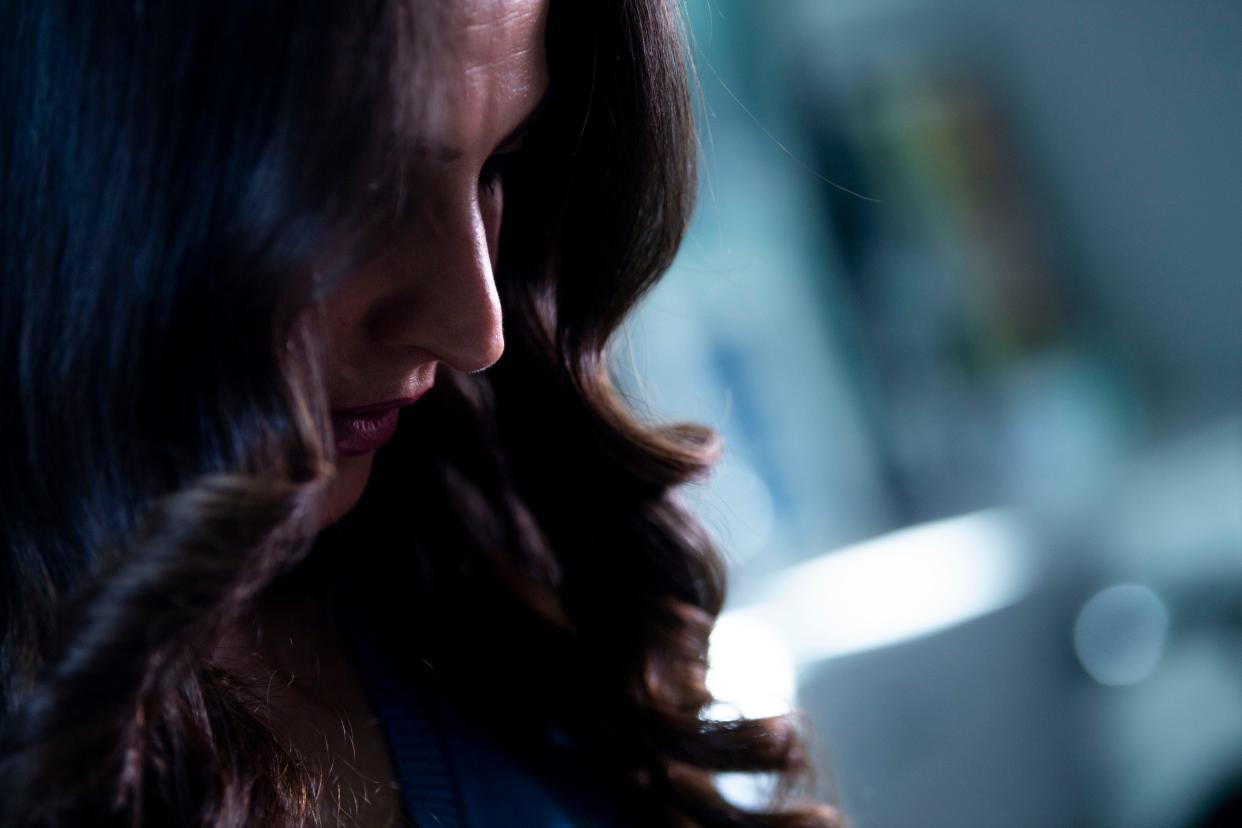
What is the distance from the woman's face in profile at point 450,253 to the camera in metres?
0.44

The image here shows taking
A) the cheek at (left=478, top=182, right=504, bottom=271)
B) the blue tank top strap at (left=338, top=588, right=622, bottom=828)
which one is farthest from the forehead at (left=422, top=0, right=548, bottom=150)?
the blue tank top strap at (left=338, top=588, right=622, bottom=828)

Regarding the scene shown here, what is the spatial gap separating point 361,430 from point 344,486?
0.05 metres

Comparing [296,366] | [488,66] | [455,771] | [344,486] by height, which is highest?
[488,66]

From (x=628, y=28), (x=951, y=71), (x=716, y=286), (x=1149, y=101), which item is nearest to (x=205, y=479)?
(x=628, y=28)

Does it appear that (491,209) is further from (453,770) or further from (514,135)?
(453,770)

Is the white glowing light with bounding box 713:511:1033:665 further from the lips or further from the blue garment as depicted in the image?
the lips

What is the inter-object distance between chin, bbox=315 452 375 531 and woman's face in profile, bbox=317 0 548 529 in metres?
0.05

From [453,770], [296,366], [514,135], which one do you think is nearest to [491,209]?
[514,135]

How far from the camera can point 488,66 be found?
457 millimetres

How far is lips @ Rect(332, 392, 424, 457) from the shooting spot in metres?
0.55

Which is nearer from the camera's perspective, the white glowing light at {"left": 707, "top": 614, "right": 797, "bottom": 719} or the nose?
the nose

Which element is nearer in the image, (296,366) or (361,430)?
(296,366)

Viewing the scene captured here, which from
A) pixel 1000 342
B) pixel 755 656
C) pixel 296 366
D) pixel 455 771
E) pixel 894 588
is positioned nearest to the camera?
pixel 296 366

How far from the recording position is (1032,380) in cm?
173
